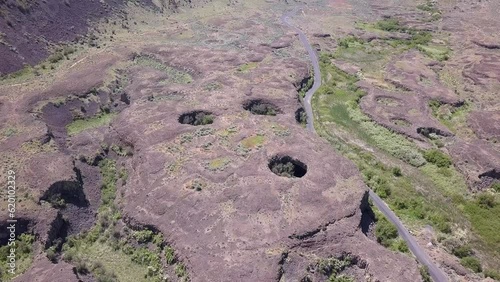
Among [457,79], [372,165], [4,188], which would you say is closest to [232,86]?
[372,165]

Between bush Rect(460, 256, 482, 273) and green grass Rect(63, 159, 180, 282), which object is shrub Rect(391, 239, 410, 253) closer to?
bush Rect(460, 256, 482, 273)

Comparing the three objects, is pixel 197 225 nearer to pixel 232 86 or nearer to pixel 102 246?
pixel 102 246

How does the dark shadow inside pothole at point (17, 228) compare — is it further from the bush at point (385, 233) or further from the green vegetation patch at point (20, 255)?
the bush at point (385, 233)

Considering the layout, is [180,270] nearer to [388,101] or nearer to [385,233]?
[385,233]

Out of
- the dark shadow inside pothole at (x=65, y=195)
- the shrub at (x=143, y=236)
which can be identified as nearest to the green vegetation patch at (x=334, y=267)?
the shrub at (x=143, y=236)

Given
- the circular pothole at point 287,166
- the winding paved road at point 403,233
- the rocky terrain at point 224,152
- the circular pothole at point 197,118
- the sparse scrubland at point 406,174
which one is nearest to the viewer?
the rocky terrain at point 224,152

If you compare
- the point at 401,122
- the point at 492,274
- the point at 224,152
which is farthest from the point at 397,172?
the point at 224,152
